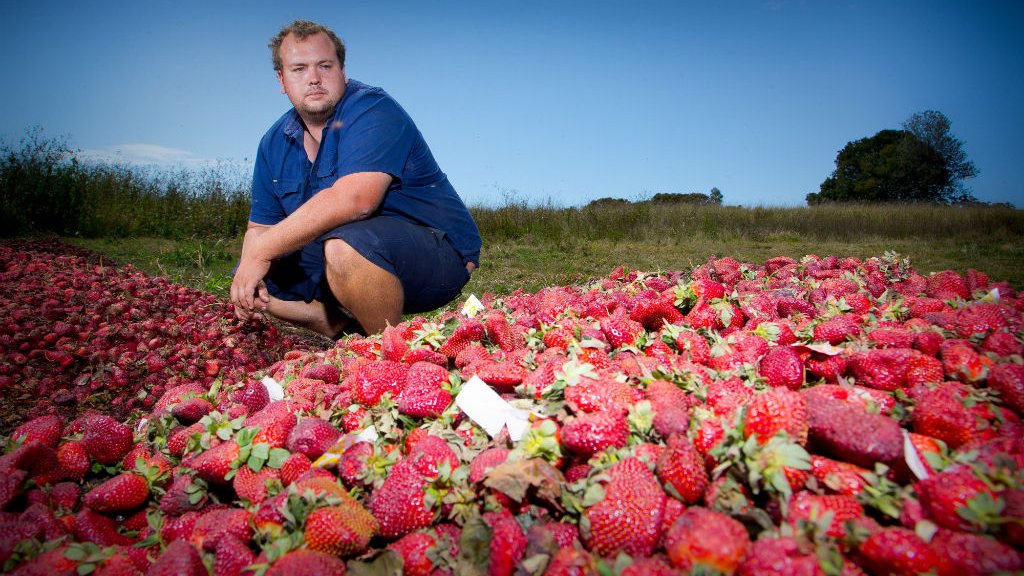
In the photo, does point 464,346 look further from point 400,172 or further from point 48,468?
point 400,172

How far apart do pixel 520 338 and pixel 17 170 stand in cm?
1215

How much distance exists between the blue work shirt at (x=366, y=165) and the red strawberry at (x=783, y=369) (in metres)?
2.25

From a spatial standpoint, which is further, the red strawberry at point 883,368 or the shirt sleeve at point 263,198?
the shirt sleeve at point 263,198

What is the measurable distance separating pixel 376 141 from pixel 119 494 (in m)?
2.08

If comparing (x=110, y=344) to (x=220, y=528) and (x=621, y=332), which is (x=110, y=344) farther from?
(x=621, y=332)

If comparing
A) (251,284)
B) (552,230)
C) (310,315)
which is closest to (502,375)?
(251,284)

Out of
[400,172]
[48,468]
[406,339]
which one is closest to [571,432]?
[406,339]

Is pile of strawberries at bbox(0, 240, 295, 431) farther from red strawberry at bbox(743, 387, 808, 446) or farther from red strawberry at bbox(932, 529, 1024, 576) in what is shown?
red strawberry at bbox(932, 529, 1024, 576)

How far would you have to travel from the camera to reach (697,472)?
3.80 ft

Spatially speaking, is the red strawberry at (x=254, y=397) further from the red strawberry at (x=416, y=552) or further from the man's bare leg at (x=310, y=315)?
the man's bare leg at (x=310, y=315)

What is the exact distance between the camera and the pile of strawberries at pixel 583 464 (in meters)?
1.04

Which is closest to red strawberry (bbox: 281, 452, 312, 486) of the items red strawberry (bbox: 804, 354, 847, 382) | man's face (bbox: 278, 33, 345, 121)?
red strawberry (bbox: 804, 354, 847, 382)

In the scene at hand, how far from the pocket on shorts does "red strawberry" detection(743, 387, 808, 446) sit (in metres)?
3.05

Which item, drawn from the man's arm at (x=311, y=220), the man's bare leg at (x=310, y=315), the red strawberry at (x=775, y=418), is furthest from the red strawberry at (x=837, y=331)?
the man's bare leg at (x=310, y=315)
